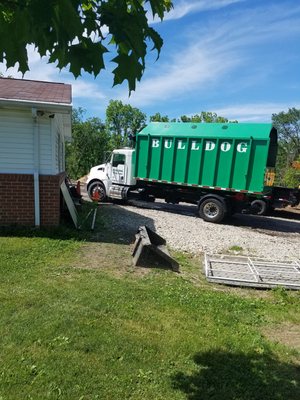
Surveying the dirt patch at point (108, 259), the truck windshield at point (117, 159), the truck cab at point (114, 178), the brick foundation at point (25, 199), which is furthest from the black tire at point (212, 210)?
the brick foundation at point (25, 199)

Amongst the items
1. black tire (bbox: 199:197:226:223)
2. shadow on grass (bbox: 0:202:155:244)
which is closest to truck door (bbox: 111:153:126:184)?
shadow on grass (bbox: 0:202:155:244)

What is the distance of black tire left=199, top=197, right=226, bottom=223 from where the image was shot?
522 inches

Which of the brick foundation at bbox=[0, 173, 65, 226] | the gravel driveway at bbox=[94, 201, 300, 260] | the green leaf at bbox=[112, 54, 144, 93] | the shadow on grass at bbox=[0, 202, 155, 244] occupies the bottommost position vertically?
the gravel driveway at bbox=[94, 201, 300, 260]

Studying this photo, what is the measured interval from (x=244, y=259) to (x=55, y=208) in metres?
4.56

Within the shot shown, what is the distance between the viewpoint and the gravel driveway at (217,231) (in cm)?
927

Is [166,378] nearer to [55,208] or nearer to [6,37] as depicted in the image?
[6,37]

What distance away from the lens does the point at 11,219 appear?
8.85 m

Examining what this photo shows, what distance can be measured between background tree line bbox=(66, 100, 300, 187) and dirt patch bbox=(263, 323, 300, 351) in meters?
34.5

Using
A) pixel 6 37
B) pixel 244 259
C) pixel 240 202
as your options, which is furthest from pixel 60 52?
pixel 240 202

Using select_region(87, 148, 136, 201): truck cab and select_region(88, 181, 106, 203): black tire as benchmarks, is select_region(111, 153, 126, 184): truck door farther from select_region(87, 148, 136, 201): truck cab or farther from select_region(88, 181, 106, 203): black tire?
select_region(88, 181, 106, 203): black tire

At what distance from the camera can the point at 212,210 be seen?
13.6 m

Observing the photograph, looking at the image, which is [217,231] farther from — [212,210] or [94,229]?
[94,229]

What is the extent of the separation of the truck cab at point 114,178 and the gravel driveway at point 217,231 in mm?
954

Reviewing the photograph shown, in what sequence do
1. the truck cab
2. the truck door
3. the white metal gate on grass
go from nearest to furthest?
the white metal gate on grass < the truck cab < the truck door
